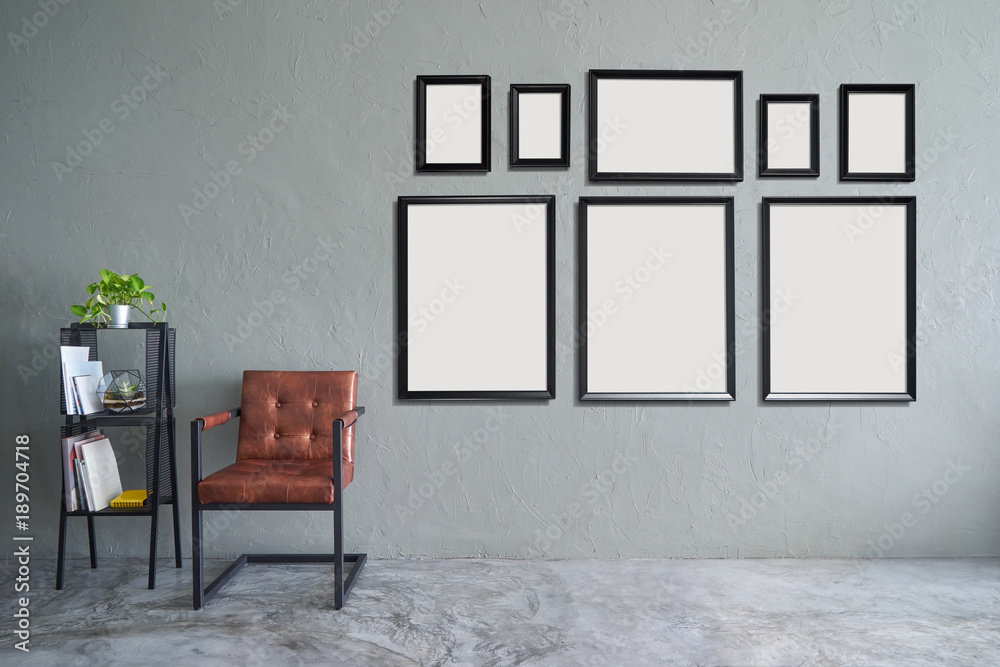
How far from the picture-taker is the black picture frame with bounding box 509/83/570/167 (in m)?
2.84

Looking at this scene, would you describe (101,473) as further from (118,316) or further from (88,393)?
(118,316)

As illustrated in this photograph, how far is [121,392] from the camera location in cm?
255

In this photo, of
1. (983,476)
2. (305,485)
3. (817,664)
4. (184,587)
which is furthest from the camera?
(983,476)

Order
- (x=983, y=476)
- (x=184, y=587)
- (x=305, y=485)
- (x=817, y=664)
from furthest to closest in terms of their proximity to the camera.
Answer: (x=983, y=476) < (x=184, y=587) < (x=305, y=485) < (x=817, y=664)

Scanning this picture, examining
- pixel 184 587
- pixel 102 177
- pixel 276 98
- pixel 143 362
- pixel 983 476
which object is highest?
pixel 276 98

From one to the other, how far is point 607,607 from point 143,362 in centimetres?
249

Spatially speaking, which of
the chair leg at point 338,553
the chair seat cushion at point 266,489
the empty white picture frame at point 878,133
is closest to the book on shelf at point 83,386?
the chair seat cushion at point 266,489

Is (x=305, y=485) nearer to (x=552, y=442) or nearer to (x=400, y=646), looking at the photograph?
(x=400, y=646)

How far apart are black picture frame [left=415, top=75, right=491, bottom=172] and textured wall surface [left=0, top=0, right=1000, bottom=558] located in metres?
0.08

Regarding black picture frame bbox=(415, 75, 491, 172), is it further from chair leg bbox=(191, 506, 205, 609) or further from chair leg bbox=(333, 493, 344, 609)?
chair leg bbox=(191, 506, 205, 609)

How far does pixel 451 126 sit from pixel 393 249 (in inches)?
26.8

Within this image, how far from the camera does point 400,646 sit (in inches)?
79.7

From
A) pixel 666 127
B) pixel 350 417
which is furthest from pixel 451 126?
pixel 350 417

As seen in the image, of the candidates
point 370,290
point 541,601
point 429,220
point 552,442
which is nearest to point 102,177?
point 370,290
